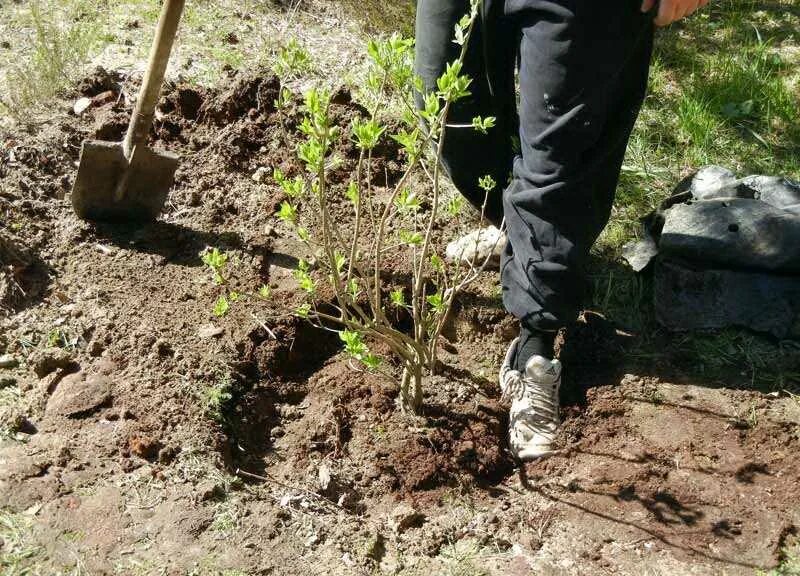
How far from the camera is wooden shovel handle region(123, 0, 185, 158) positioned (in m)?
3.13

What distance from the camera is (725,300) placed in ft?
10.4

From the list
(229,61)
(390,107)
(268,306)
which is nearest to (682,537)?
(268,306)

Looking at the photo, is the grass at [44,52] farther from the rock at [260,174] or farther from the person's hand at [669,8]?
the person's hand at [669,8]

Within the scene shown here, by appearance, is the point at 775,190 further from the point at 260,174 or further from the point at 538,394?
the point at 260,174

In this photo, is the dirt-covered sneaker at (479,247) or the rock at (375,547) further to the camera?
the dirt-covered sneaker at (479,247)

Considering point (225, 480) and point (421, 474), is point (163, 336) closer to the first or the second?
point (225, 480)

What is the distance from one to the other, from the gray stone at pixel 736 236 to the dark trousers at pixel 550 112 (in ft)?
1.82

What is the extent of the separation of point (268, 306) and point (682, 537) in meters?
1.63

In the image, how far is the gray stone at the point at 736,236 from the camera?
10.3ft

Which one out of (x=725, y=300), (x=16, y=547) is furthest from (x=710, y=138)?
(x=16, y=547)

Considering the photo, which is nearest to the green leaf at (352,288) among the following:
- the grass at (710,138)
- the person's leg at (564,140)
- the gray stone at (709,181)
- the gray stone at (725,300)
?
the person's leg at (564,140)

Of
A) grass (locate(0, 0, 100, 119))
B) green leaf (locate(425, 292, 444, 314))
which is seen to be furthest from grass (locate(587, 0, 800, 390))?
grass (locate(0, 0, 100, 119))

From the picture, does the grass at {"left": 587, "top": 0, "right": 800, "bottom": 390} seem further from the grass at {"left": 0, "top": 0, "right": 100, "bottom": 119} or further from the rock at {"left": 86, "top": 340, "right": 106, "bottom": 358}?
the grass at {"left": 0, "top": 0, "right": 100, "bottom": 119}

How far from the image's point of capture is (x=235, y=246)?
11.3 feet
